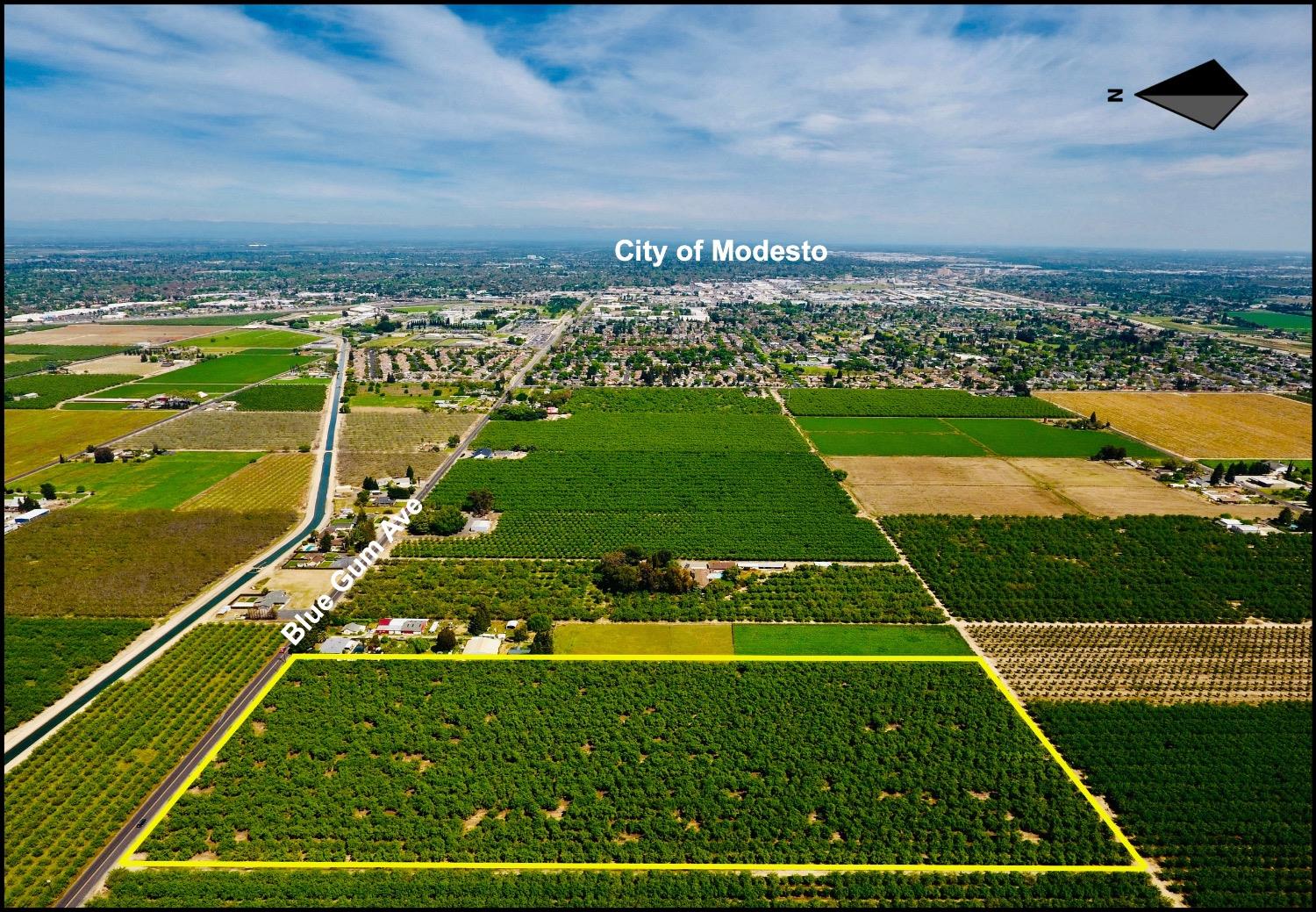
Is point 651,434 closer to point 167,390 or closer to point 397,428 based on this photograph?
point 397,428

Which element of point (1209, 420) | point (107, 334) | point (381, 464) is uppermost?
point (107, 334)

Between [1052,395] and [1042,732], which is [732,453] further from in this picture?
[1052,395]

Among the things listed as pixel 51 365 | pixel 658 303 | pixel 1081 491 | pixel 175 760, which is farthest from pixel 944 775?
pixel 658 303

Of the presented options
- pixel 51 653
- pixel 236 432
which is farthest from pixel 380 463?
pixel 51 653

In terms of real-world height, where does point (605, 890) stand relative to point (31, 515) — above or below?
below

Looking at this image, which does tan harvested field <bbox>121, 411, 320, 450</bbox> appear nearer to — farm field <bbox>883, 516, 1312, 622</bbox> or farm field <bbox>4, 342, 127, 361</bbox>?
farm field <bbox>4, 342, 127, 361</bbox>
